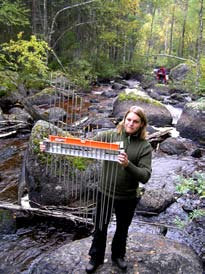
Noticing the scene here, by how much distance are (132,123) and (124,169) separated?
0.55m

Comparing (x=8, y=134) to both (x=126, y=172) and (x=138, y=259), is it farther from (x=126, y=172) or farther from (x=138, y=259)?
(x=126, y=172)

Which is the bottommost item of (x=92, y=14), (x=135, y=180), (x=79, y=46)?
(x=135, y=180)

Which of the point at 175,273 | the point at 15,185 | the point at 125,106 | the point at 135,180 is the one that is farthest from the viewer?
the point at 125,106

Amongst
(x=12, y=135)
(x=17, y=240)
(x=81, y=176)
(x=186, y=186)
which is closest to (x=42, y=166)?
(x=81, y=176)

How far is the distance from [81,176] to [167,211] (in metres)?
2.27

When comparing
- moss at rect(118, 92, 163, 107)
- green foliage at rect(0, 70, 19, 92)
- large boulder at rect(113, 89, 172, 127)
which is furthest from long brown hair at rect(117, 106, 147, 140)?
green foliage at rect(0, 70, 19, 92)

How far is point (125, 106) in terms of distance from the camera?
1641cm

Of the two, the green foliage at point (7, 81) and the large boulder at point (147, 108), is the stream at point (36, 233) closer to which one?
the large boulder at point (147, 108)

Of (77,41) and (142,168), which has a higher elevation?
(77,41)

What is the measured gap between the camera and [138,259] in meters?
5.26

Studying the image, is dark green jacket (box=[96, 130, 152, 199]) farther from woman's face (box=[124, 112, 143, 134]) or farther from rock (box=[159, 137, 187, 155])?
rock (box=[159, 137, 187, 155])

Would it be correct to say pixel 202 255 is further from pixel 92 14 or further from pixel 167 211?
pixel 92 14

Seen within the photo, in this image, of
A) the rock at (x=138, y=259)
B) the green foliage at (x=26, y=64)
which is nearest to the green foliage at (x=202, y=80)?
the green foliage at (x=26, y=64)

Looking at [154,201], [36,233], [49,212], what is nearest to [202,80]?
[154,201]
